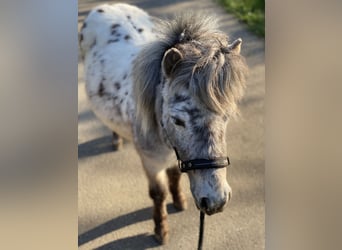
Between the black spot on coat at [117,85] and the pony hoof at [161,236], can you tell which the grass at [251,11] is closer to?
the black spot on coat at [117,85]

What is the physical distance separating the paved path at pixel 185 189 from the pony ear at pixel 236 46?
6cm

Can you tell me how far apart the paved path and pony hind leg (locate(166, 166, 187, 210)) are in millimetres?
17

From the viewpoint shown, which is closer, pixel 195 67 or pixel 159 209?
pixel 195 67

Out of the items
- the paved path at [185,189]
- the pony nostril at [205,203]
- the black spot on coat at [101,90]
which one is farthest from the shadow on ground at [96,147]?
the pony nostril at [205,203]

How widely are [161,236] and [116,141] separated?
30 centimetres

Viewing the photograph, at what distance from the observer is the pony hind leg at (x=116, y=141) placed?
132 cm

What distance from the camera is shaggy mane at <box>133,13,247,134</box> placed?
1.11 metres

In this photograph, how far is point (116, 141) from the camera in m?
1.33

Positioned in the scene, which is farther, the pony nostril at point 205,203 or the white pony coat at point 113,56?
the white pony coat at point 113,56

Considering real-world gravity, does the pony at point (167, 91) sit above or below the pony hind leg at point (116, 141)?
above

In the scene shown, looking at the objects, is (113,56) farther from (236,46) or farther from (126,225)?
(126,225)

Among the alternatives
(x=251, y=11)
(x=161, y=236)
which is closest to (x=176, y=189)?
(x=161, y=236)

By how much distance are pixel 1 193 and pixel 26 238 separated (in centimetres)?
14

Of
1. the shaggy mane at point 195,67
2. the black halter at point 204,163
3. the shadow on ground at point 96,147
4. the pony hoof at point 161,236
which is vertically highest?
the shaggy mane at point 195,67
